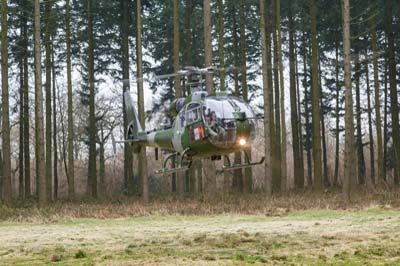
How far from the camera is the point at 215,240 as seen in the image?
1140 centimetres

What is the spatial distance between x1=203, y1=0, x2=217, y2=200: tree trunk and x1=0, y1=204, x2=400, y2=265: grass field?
3.41 m

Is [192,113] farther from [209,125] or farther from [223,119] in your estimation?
[223,119]

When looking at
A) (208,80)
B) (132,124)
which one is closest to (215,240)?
(132,124)

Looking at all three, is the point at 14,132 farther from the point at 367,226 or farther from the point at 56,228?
the point at 367,226

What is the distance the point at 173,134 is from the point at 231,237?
2684mm

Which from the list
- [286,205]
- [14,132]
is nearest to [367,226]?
[286,205]

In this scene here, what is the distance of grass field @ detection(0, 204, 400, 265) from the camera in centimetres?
901

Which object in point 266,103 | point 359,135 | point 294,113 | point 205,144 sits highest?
point 294,113

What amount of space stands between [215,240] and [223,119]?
7.48 ft

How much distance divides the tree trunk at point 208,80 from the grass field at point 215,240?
3.41 meters

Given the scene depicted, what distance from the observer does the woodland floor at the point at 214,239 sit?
356 inches

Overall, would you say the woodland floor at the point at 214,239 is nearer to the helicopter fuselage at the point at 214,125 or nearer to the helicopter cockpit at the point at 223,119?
the helicopter fuselage at the point at 214,125

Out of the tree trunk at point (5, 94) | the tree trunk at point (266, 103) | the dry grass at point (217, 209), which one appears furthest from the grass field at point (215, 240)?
the tree trunk at point (266, 103)

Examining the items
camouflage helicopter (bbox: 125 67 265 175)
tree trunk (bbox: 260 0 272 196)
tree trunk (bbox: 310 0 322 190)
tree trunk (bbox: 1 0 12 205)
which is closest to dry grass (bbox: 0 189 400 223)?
tree trunk (bbox: 1 0 12 205)
